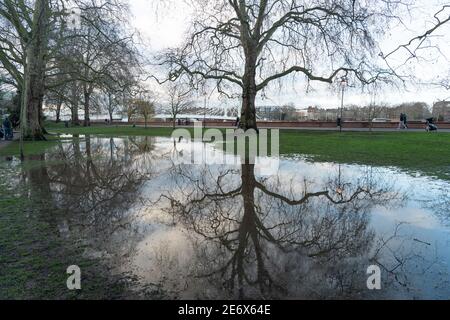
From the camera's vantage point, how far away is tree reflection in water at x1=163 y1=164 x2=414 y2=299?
144 inches

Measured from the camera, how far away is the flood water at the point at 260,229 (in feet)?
12.0

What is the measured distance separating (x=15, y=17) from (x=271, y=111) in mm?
81152

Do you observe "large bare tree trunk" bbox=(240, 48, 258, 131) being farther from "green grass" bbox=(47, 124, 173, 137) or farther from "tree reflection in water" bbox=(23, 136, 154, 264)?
"tree reflection in water" bbox=(23, 136, 154, 264)

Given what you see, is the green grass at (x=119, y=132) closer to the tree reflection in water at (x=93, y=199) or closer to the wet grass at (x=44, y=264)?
the tree reflection in water at (x=93, y=199)

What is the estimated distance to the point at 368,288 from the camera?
11.6 ft

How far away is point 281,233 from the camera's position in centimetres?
519

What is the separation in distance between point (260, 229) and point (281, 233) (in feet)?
1.18

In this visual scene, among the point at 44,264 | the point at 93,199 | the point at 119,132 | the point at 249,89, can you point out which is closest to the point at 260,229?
the point at 44,264

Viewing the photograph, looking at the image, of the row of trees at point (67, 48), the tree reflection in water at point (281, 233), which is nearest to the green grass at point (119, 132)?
the row of trees at point (67, 48)

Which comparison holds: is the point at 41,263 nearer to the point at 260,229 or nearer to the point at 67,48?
the point at 260,229

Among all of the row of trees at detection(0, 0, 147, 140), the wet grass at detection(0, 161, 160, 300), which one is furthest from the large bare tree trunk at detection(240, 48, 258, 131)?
the wet grass at detection(0, 161, 160, 300)

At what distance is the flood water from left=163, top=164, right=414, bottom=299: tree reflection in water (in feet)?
0.06

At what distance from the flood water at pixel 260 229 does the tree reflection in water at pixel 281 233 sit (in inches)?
0.7
